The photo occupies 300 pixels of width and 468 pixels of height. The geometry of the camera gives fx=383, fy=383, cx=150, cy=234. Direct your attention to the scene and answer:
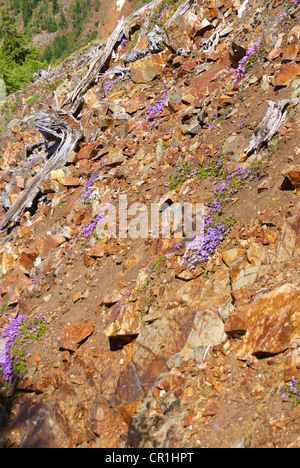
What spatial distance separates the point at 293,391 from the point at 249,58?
27.9 ft

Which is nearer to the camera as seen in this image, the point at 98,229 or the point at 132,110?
the point at 98,229

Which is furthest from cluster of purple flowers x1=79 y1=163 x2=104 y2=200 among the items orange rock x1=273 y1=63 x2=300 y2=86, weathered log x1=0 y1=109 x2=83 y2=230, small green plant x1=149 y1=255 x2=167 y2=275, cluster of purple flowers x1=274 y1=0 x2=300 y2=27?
cluster of purple flowers x1=274 y1=0 x2=300 y2=27

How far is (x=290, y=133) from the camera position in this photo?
7.20 meters

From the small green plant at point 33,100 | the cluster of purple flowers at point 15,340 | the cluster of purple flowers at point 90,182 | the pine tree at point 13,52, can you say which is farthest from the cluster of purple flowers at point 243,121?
the pine tree at point 13,52

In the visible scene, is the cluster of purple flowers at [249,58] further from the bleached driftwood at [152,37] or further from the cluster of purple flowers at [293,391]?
the cluster of purple flowers at [293,391]

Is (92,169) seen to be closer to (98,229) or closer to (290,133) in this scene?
(98,229)

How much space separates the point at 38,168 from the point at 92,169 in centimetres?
319

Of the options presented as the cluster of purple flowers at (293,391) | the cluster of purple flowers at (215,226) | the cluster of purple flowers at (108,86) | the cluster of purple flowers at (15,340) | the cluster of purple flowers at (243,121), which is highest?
the cluster of purple flowers at (108,86)

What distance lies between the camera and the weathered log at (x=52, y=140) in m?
12.4

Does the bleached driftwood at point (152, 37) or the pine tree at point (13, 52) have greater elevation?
the pine tree at point (13, 52)

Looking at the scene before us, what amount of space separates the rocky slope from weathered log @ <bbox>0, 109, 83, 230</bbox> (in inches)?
13.9

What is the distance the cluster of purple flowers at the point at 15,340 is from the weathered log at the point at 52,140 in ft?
15.9
